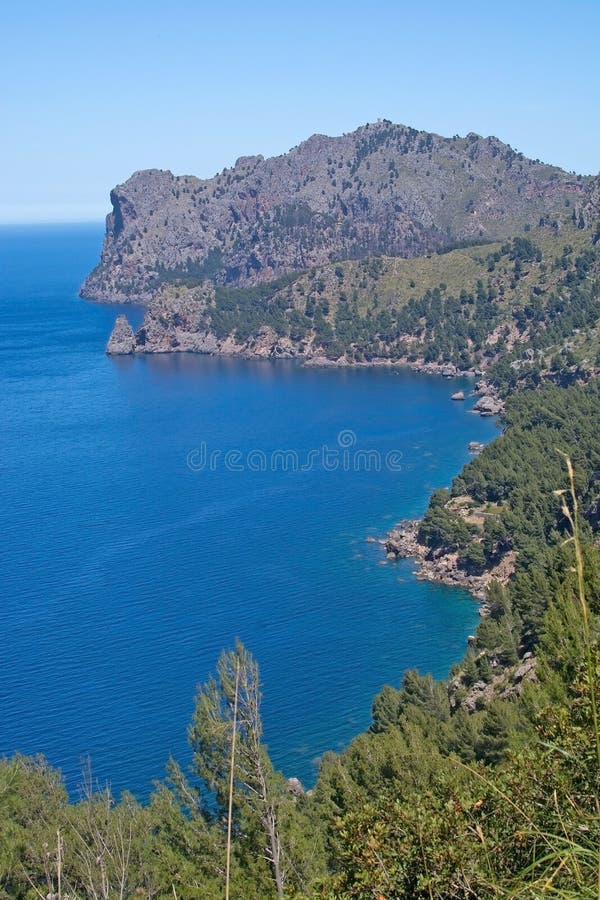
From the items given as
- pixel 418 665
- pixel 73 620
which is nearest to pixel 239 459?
pixel 73 620

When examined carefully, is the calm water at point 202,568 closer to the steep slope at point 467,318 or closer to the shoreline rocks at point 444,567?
the shoreline rocks at point 444,567

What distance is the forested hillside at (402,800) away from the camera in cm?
1373

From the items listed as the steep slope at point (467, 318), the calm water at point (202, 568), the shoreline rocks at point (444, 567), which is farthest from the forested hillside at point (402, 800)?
the steep slope at point (467, 318)

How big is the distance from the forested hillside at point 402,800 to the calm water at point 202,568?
264 inches

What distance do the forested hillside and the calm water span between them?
22.0 feet

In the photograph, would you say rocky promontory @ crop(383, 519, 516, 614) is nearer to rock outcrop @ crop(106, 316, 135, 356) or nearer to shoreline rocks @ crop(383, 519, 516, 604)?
shoreline rocks @ crop(383, 519, 516, 604)

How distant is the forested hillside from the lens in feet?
45.1

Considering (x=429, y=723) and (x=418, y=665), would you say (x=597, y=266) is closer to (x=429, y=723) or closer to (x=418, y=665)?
(x=418, y=665)

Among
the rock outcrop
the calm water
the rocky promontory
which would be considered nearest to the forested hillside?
the calm water

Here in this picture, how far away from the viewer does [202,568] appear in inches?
3290

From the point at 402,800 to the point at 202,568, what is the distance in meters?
64.0

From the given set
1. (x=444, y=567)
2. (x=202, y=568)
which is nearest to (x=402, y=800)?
(x=444, y=567)

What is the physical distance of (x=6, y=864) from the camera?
30938 millimetres

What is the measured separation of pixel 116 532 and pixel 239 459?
29.8 m
